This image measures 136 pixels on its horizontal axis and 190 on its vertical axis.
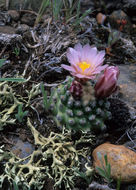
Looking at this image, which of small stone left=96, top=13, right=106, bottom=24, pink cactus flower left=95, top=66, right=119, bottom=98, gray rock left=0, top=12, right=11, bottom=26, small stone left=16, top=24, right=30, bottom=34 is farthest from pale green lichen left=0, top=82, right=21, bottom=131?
small stone left=96, top=13, right=106, bottom=24

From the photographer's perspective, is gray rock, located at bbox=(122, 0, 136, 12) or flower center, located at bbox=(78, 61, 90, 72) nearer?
flower center, located at bbox=(78, 61, 90, 72)

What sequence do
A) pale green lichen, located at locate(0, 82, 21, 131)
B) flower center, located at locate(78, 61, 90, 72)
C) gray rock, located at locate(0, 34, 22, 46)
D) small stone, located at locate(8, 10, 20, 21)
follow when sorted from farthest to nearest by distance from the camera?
small stone, located at locate(8, 10, 20, 21), gray rock, located at locate(0, 34, 22, 46), pale green lichen, located at locate(0, 82, 21, 131), flower center, located at locate(78, 61, 90, 72)

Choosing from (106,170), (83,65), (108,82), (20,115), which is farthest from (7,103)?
(106,170)

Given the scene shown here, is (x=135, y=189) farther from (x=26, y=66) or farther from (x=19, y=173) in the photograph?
(x=26, y=66)

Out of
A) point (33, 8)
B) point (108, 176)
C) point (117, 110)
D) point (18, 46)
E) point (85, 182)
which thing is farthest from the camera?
point (33, 8)

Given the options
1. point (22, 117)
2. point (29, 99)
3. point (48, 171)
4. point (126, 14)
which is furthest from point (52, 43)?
point (126, 14)

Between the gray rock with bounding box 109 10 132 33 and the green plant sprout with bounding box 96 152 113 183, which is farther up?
the gray rock with bounding box 109 10 132 33

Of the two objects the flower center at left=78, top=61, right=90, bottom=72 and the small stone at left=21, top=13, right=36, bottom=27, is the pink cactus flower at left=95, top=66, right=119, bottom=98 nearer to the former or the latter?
the flower center at left=78, top=61, right=90, bottom=72

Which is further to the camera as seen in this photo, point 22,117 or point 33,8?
point 33,8

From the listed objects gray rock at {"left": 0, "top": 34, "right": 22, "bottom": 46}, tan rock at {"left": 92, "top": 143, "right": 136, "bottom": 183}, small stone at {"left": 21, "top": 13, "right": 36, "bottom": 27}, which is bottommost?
tan rock at {"left": 92, "top": 143, "right": 136, "bottom": 183}
